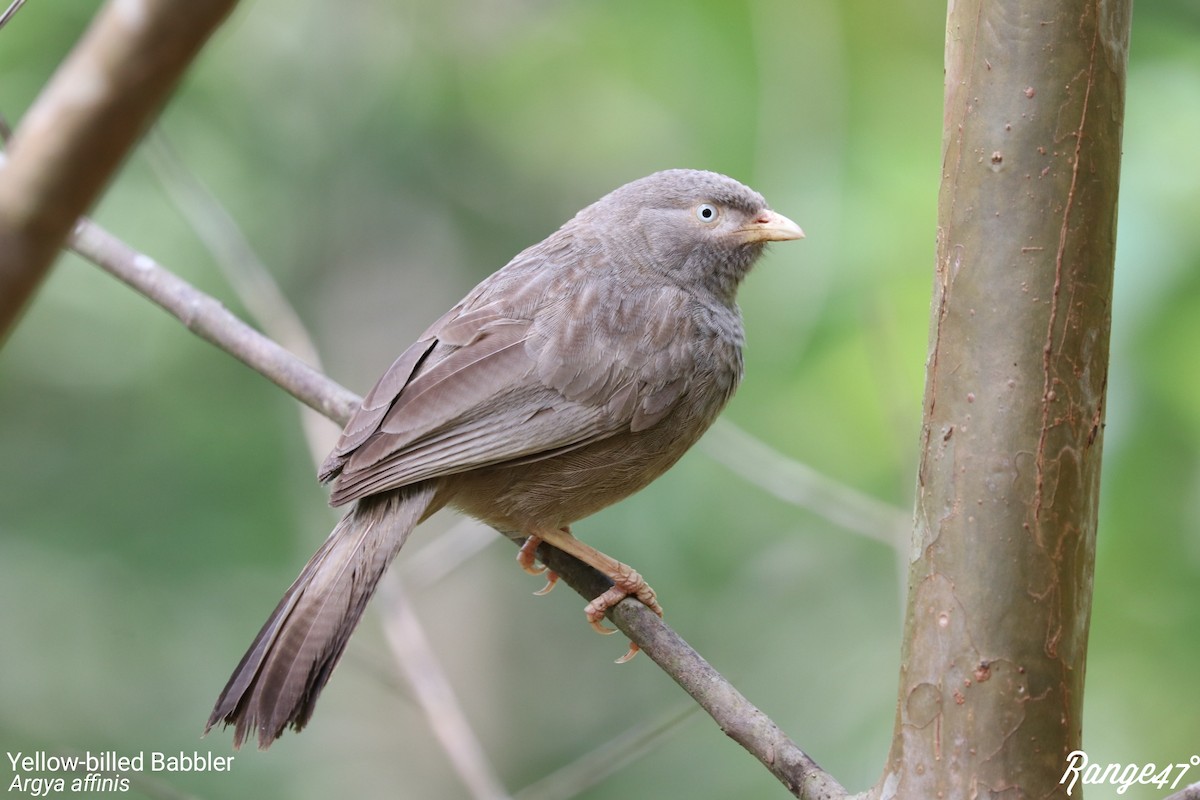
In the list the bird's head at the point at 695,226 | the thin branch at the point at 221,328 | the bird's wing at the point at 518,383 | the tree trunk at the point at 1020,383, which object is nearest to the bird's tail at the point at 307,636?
the bird's wing at the point at 518,383

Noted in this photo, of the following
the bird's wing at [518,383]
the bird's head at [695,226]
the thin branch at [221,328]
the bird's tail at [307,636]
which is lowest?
the bird's tail at [307,636]

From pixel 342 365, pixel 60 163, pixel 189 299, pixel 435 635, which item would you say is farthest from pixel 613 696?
pixel 60 163

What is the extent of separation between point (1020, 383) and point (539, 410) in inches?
66.6

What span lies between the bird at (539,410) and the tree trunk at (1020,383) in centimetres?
140

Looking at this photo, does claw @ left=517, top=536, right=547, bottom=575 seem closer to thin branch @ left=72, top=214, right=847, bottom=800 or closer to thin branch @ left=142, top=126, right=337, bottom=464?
thin branch @ left=72, top=214, right=847, bottom=800

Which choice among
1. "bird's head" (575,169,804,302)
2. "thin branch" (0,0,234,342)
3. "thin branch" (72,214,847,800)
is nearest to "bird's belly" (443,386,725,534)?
"thin branch" (72,214,847,800)

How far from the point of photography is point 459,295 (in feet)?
25.9

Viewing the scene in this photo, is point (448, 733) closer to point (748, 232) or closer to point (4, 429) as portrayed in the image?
point (748, 232)

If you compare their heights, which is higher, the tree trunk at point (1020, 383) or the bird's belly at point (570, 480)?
the tree trunk at point (1020, 383)

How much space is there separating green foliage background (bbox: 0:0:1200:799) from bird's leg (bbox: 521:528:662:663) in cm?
78

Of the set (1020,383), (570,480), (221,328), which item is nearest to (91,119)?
(1020,383)

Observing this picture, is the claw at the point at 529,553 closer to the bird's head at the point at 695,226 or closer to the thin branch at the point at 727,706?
the thin branch at the point at 727,706

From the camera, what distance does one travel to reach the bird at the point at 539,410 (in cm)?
309

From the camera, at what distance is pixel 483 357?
11.7 feet
